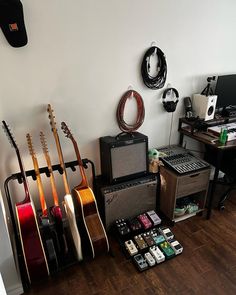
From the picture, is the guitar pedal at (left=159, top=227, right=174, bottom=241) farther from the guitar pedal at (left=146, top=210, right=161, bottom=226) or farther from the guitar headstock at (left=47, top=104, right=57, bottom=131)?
the guitar headstock at (left=47, top=104, right=57, bottom=131)

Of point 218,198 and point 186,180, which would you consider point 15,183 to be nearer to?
point 186,180

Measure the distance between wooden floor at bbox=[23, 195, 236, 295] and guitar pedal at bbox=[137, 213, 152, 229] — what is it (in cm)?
28

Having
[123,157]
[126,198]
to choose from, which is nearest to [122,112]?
[123,157]

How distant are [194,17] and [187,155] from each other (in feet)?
4.01

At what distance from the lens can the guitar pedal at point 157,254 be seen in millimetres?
1734

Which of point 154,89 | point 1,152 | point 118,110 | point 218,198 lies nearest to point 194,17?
point 154,89

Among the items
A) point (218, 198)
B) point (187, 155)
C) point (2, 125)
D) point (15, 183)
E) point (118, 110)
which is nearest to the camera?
point (2, 125)

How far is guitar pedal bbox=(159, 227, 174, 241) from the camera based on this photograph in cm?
191

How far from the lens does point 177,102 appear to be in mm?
2244

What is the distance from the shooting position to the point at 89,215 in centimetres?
171

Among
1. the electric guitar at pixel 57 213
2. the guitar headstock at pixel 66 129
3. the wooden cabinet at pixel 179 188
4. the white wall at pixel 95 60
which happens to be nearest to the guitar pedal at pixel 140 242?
the wooden cabinet at pixel 179 188

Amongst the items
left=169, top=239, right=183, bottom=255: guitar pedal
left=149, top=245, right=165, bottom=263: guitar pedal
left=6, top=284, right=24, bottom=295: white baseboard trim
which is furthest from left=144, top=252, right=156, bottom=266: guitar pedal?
left=6, top=284, right=24, bottom=295: white baseboard trim

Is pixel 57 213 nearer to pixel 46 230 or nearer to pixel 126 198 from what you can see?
pixel 46 230

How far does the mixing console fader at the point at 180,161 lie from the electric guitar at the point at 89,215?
765 millimetres
